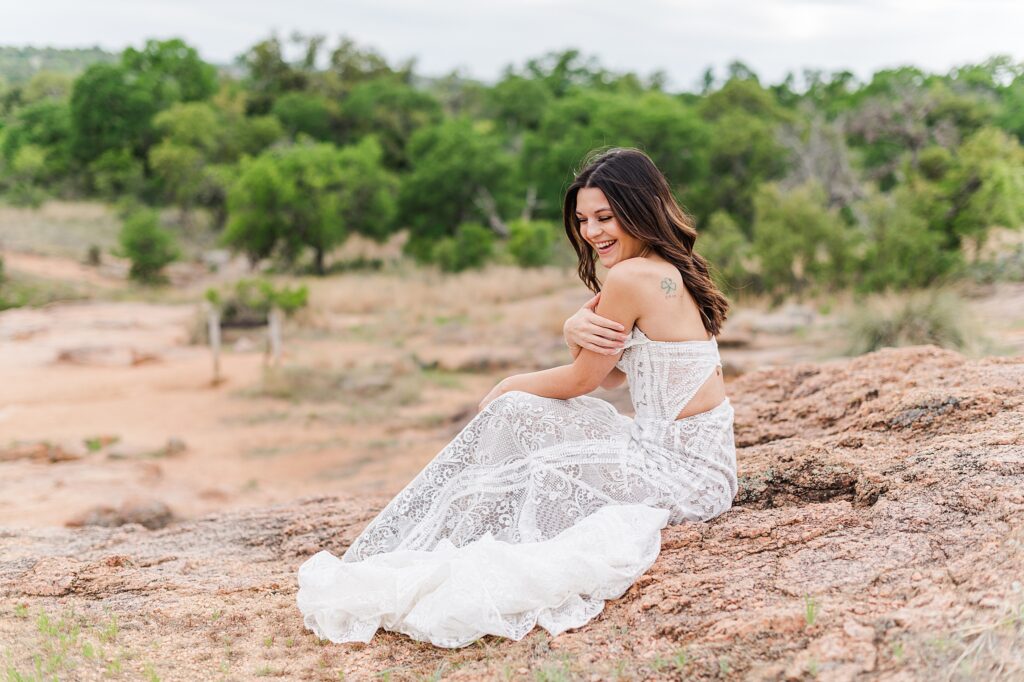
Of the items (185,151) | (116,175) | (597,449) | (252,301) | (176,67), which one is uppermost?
(176,67)

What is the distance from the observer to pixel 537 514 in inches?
101

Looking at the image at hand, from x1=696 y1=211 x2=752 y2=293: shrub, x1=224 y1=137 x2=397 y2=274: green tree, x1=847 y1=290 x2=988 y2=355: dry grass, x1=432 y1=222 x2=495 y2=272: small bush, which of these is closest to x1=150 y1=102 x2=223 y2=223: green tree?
x1=224 y1=137 x2=397 y2=274: green tree

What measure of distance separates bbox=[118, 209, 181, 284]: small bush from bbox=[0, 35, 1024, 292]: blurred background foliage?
0.05 meters

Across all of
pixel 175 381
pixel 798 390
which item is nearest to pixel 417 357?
pixel 175 381

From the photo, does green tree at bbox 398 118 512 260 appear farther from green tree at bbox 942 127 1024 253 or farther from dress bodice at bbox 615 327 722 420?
dress bodice at bbox 615 327 722 420

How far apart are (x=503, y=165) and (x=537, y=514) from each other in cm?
2070

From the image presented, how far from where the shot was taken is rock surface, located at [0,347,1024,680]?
73.5 inches

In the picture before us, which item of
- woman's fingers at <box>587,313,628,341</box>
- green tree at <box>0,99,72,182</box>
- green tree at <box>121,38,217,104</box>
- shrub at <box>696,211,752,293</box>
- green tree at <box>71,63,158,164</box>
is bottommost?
shrub at <box>696,211,752,293</box>

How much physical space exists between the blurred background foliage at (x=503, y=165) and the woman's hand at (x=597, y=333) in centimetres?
1104

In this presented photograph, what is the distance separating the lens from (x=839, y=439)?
3.28 metres

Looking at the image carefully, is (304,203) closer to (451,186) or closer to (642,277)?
(451,186)

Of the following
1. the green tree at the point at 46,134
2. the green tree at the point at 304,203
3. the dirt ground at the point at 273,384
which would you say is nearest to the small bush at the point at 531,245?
the dirt ground at the point at 273,384

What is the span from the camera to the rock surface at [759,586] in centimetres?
187

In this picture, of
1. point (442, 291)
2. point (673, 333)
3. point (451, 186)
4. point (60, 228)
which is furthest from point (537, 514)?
point (60, 228)
